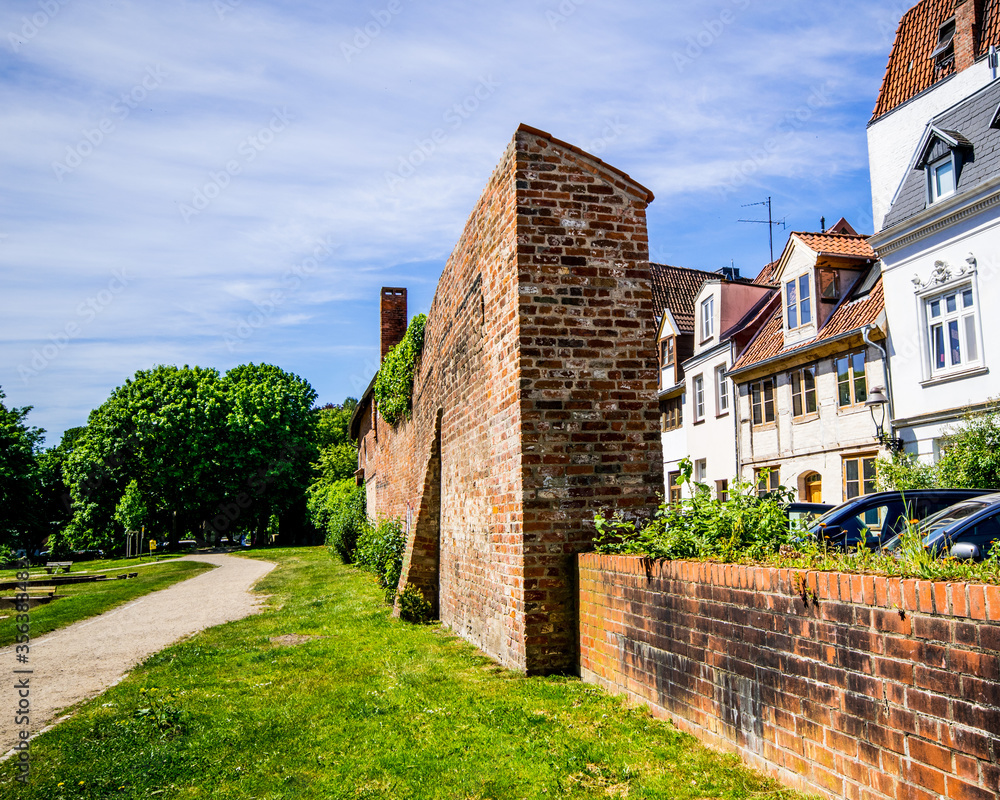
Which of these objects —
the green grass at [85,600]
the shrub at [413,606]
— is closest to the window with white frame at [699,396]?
the green grass at [85,600]

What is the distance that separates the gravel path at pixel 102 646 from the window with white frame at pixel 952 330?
1593cm

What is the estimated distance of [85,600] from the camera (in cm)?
1639

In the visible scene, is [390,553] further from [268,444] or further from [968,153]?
[268,444]

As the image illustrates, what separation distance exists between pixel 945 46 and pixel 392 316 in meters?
17.4

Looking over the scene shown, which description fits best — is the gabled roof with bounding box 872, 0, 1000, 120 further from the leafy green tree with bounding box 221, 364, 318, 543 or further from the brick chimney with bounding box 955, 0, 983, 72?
the leafy green tree with bounding box 221, 364, 318, 543

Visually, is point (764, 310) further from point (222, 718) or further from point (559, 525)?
point (222, 718)

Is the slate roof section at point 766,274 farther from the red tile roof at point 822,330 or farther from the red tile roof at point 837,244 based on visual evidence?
the red tile roof at point 837,244

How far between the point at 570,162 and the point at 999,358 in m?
13.1

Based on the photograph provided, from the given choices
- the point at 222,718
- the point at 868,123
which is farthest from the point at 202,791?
the point at 868,123

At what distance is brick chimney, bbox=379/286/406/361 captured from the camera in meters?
23.2

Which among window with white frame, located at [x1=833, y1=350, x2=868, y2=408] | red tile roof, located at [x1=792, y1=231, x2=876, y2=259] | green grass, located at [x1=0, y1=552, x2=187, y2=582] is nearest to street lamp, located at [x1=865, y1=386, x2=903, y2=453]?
window with white frame, located at [x1=833, y1=350, x2=868, y2=408]

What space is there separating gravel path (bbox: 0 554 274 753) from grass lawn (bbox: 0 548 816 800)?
52 cm

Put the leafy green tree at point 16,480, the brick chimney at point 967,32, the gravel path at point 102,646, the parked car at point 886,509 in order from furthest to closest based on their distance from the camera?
1. the leafy green tree at point 16,480
2. the brick chimney at point 967,32
3. the parked car at point 886,509
4. the gravel path at point 102,646

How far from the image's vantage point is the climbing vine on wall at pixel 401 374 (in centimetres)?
1383
